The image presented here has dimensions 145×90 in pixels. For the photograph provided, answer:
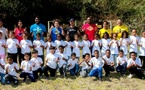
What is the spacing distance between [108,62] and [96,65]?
58 centimetres

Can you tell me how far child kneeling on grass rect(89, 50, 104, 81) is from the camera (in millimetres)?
8891

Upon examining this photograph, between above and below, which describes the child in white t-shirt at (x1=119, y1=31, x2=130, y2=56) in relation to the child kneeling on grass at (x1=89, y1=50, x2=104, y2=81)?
above

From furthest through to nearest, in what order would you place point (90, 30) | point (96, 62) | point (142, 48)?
1. point (90, 30)
2. point (142, 48)
3. point (96, 62)

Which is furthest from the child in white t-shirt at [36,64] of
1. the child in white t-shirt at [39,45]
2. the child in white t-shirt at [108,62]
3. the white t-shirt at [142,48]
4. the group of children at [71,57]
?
the white t-shirt at [142,48]

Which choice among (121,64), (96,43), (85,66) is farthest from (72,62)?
(121,64)

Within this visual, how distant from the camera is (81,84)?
8.52 m

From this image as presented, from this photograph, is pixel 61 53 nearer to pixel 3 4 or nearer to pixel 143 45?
pixel 143 45

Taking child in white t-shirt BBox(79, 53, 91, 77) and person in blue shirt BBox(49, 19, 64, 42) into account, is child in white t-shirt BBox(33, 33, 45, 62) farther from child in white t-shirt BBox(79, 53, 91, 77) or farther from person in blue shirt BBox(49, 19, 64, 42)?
child in white t-shirt BBox(79, 53, 91, 77)

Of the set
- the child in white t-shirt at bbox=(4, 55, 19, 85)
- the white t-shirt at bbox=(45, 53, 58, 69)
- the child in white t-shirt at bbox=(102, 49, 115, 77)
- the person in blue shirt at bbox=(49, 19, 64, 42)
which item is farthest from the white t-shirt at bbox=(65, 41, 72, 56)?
the child in white t-shirt at bbox=(4, 55, 19, 85)

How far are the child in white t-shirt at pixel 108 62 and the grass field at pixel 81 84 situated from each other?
0.24m

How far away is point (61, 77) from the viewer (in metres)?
9.21

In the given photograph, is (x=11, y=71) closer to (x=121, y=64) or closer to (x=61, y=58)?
(x=61, y=58)

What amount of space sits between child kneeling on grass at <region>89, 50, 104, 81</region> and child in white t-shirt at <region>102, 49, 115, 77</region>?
0.26 metres

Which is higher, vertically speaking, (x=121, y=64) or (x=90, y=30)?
(x=90, y=30)
